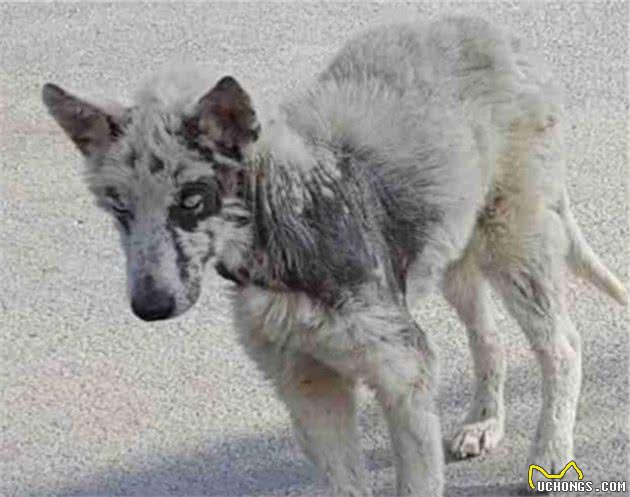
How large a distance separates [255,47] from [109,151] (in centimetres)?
528

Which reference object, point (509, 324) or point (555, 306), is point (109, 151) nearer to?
point (555, 306)

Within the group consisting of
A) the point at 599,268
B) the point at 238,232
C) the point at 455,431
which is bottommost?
the point at 455,431

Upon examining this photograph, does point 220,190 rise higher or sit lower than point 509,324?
higher

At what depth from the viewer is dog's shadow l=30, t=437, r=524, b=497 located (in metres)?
5.96

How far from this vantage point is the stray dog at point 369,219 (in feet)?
15.5

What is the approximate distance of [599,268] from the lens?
6.49 meters

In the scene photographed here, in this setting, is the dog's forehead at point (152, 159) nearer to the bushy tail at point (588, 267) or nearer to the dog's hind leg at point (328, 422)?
the dog's hind leg at point (328, 422)

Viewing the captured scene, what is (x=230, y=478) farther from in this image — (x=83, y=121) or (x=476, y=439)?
(x=83, y=121)

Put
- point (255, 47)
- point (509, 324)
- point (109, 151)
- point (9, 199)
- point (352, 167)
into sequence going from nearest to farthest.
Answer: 1. point (109, 151)
2. point (352, 167)
3. point (509, 324)
4. point (9, 199)
5. point (255, 47)

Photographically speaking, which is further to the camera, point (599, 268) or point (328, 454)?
point (599, 268)

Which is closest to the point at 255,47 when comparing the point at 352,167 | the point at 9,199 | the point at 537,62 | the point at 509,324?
the point at 9,199

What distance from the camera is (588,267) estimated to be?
646 centimetres

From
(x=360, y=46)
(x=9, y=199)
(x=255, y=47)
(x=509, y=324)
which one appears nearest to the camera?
(x=360, y=46)

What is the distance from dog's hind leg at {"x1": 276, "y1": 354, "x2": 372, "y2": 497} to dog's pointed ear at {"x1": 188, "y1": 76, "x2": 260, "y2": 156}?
83 cm
